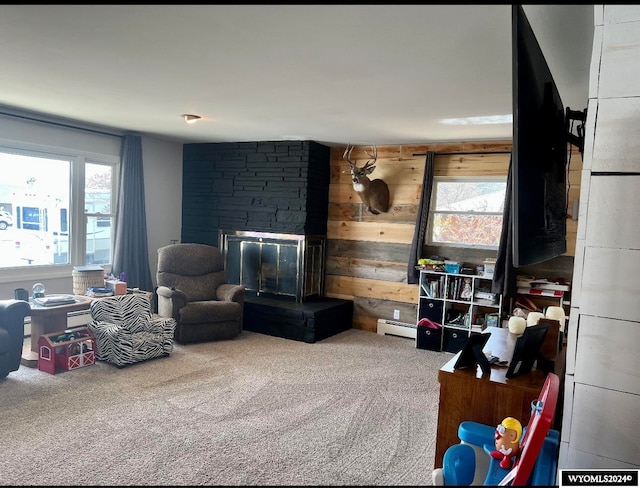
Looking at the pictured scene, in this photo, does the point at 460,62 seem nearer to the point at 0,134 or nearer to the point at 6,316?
A: the point at 6,316

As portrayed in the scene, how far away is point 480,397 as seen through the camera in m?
2.03

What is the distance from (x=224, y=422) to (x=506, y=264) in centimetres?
300

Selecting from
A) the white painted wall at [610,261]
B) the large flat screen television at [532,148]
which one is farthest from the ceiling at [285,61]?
the white painted wall at [610,261]

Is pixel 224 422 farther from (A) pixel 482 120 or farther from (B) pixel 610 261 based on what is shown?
(A) pixel 482 120

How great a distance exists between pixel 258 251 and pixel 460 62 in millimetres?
3849

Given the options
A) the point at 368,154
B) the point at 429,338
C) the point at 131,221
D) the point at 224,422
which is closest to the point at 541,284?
the point at 429,338

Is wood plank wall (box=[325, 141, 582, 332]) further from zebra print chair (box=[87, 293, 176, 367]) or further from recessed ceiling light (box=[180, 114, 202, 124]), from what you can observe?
zebra print chair (box=[87, 293, 176, 367])

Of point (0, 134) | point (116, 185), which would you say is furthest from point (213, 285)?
point (0, 134)

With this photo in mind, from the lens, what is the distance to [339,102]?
11.7ft

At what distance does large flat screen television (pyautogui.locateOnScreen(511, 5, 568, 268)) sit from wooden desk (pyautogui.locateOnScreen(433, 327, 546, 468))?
0.56 meters

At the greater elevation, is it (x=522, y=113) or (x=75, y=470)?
(x=522, y=113)

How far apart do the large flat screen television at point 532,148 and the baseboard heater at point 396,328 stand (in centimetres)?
356

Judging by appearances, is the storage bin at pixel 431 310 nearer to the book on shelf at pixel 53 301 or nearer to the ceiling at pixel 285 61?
the ceiling at pixel 285 61

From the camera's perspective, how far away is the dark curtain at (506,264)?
4594 millimetres
